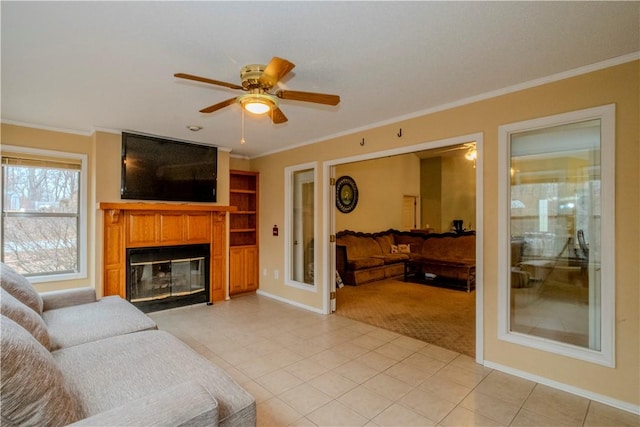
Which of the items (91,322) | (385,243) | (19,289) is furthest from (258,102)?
(385,243)

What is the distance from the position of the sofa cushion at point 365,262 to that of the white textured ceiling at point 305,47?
3.51 meters

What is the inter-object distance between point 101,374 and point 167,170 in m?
3.27

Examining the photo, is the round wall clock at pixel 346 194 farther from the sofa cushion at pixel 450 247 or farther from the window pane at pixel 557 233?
the window pane at pixel 557 233

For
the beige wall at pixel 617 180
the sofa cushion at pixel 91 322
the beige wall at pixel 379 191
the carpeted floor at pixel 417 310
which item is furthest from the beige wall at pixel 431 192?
the sofa cushion at pixel 91 322

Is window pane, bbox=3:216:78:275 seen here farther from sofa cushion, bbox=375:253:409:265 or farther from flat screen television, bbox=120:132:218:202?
sofa cushion, bbox=375:253:409:265

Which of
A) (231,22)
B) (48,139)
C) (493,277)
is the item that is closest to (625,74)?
(493,277)

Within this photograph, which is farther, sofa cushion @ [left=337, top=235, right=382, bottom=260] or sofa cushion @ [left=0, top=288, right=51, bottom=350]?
sofa cushion @ [left=337, top=235, right=382, bottom=260]

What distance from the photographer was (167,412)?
116 cm

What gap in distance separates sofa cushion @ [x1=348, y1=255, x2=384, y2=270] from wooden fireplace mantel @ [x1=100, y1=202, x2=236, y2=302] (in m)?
2.41

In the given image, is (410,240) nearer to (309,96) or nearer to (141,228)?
(141,228)

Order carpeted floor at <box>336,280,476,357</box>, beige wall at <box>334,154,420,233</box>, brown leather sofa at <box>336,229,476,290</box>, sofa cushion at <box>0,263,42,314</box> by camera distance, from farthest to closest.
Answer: beige wall at <box>334,154,420,233</box>, brown leather sofa at <box>336,229,476,290</box>, carpeted floor at <box>336,280,476,357</box>, sofa cushion at <box>0,263,42,314</box>

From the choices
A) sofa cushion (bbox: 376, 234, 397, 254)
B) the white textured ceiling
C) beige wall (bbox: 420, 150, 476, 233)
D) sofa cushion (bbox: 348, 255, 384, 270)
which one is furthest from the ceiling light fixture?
beige wall (bbox: 420, 150, 476, 233)

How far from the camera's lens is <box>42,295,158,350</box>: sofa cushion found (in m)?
2.12

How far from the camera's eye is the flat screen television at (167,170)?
4105mm
